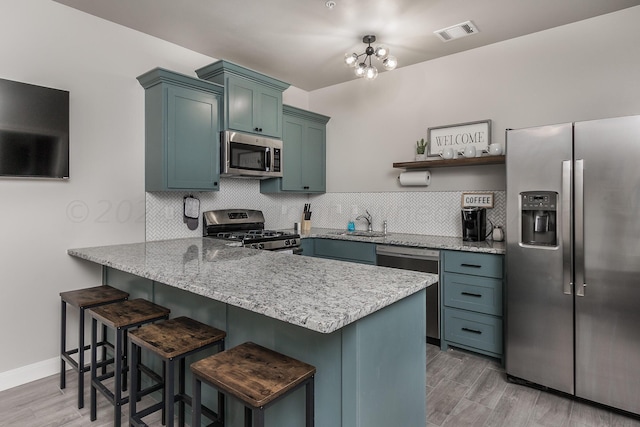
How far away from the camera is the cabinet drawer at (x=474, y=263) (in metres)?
2.76

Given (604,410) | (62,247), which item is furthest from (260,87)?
(604,410)

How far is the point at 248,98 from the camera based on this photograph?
3.45m

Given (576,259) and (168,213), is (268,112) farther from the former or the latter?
A: (576,259)

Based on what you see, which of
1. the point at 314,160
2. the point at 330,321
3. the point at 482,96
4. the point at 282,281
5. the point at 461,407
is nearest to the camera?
the point at 330,321

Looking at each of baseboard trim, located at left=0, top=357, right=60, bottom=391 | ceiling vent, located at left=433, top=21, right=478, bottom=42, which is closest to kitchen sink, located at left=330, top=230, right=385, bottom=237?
ceiling vent, located at left=433, top=21, right=478, bottom=42

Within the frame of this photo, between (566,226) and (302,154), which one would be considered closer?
(566,226)

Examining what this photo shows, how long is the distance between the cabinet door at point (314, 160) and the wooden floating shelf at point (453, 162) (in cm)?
110

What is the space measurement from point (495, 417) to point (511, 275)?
36.6 inches

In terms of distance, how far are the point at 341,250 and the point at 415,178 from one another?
1.09 meters

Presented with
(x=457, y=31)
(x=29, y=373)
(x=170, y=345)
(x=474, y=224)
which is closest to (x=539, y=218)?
(x=474, y=224)

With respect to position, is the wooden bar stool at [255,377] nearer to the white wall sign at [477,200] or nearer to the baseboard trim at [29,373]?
the baseboard trim at [29,373]

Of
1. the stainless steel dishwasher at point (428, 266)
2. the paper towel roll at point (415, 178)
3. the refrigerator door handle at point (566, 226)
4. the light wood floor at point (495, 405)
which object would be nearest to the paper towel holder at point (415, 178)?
the paper towel roll at point (415, 178)

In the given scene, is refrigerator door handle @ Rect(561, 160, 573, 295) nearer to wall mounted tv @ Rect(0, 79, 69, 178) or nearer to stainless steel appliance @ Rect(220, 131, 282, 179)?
stainless steel appliance @ Rect(220, 131, 282, 179)

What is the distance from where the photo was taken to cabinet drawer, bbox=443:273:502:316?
2777 millimetres
